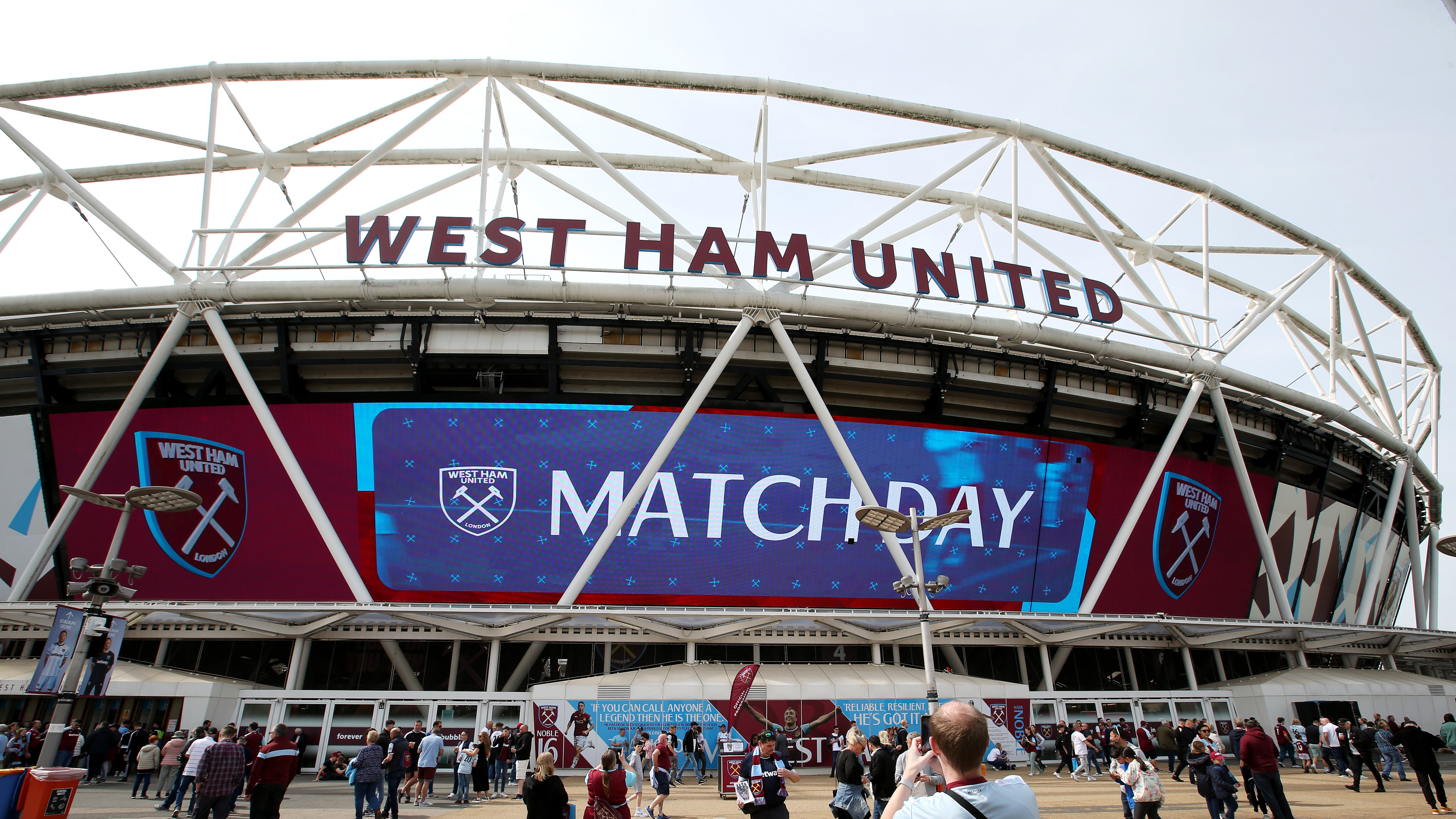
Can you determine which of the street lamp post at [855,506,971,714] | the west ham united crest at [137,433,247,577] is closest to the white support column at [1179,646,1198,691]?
the street lamp post at [855,506,971,714]

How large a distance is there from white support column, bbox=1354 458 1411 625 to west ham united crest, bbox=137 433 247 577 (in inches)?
1908

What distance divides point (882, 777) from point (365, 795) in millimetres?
10381

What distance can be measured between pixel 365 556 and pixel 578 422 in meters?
8.55

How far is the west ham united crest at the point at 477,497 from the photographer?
2712 centimetres

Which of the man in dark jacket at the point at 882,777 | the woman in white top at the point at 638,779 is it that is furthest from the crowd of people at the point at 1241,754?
the woman in white top at the point at 638,779

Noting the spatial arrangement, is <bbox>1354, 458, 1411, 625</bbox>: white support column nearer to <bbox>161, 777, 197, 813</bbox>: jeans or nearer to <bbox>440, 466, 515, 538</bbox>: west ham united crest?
<bbox>440, 466, 515, 538</bbox>: west ham united crest

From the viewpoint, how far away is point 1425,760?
51.1 feet

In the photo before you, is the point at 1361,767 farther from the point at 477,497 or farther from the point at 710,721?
the point at 477,497

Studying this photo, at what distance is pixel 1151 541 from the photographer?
32.2 meters

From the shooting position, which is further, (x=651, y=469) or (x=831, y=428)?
(x=831, y=428)

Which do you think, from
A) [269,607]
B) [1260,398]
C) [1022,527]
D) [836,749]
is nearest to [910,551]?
[1022,527]

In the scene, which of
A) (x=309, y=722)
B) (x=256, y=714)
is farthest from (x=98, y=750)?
(x=309, y=722)

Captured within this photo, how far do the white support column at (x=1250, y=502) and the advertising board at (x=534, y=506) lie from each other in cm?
998

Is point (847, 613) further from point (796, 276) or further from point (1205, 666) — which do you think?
point (1205, 666)
